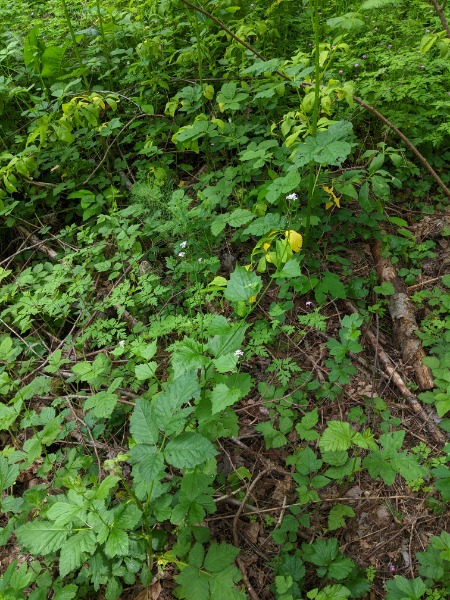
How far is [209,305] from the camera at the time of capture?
280 cm

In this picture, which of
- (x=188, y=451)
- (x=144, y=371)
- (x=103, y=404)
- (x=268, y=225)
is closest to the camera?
(x=188, y=451)

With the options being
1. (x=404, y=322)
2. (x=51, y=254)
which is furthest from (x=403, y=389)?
(x=51, y=254)

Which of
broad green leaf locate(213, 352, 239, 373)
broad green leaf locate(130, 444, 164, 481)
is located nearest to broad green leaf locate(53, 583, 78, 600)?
broad green leaf locate(130, 444, 164, 481)

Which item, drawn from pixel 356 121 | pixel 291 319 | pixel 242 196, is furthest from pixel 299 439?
pixel 356 121

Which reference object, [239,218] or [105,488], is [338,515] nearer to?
[105,488]

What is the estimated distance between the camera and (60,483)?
6.76 ft

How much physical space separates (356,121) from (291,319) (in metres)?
1.74

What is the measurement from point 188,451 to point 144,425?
0.19m

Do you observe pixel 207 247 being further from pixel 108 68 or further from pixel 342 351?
pixel 108 68

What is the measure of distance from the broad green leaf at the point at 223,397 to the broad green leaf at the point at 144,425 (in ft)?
0.71

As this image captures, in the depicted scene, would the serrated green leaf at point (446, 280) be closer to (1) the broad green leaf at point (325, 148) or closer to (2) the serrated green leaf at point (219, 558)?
(1) the broad green leaf at point (325, 148)

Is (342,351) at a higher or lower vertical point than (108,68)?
lower

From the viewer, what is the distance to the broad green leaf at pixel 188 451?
144 cm

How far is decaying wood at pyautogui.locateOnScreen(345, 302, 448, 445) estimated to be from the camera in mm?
2205
